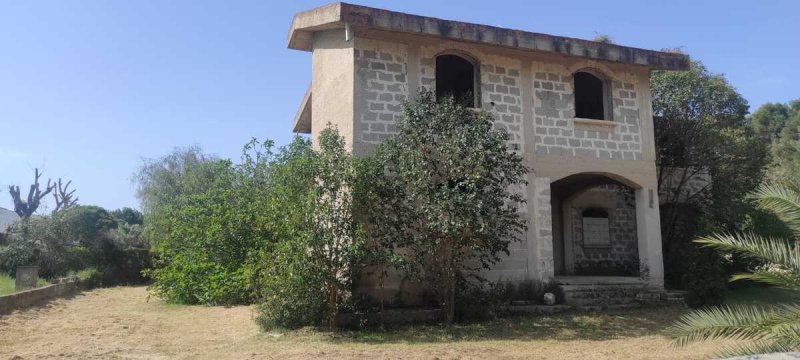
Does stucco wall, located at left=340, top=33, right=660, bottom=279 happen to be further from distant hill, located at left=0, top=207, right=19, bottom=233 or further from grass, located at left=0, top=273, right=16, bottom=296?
distant hill, located at left=0, top=207, right=19, bottom=233

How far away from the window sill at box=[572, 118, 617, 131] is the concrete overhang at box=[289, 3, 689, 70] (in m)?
1.35

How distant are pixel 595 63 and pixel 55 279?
1920 cm

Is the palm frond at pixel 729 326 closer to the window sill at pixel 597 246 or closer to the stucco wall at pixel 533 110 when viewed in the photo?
the stucco wall at pixel 533 110

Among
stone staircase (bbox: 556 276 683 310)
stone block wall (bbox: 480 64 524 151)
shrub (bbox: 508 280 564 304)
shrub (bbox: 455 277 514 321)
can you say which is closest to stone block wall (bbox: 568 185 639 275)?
stone staircase (bbox: 556 276 683 310)

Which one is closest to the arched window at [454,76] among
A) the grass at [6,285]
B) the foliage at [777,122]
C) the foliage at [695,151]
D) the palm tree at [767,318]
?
the foliage at [695,151]

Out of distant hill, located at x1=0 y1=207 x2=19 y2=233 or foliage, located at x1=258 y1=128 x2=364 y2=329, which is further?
distant hill, located at x1=0 y1=207 x2=19 y2=233

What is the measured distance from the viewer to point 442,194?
9.80 m

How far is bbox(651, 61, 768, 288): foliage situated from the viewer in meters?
16.0

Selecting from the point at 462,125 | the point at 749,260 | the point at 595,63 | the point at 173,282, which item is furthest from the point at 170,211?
the point at 749,260

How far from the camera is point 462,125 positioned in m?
10.6

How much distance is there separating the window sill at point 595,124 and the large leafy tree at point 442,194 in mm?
3188

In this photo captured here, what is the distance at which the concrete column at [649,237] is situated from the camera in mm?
13242

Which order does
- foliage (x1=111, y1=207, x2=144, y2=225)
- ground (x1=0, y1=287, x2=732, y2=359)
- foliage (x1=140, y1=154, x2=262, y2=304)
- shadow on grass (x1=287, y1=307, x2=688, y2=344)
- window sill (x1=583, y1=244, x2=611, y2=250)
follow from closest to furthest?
ground (x1=0, y1=287, x2=732, y2=359) < shadow on grass (x1=287, y1=307, x2=688, y2=344) < foliage (x1=140, y1=154, x2=262, y2=304) < window sill (x1=583, y1=244, x2=611, y2=250) < foliage (x1=111, y1=207, x2=144, y2=225)

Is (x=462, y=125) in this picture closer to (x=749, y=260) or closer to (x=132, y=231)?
(x=749, y=260)
